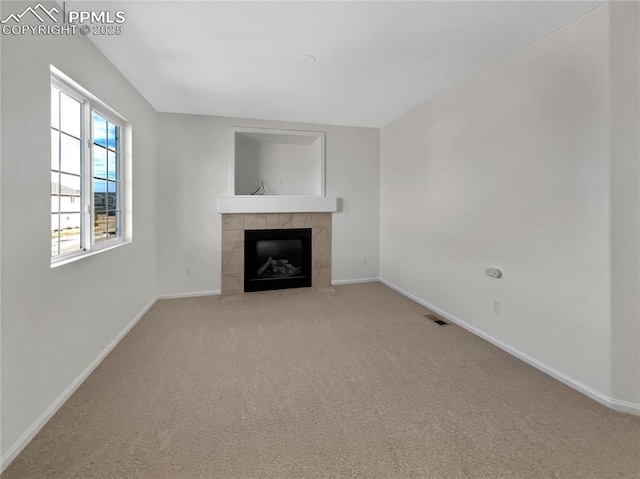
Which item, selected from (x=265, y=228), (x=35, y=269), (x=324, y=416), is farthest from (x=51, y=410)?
(x=265, y=228)

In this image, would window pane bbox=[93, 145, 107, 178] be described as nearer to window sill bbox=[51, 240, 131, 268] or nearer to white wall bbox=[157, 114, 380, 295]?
window sill bbox=[51, 240, 131, 268]

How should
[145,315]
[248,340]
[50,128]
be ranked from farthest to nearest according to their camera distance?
[145,315]
[248,340]
[50,128]

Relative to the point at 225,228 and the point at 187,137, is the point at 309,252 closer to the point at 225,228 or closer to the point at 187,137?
the point at 225,228

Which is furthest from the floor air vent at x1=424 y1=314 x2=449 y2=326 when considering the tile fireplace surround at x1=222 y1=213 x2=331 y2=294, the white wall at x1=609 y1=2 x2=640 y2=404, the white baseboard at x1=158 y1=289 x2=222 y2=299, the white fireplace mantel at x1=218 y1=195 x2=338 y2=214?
the white baseboard at x1=158 y1=289 x2=222 y2=299

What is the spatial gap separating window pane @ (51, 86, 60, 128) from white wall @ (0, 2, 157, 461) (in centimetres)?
15

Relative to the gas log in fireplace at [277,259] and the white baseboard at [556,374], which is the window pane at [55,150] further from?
the white baseboard at [556,374]

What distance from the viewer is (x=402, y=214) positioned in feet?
14.5

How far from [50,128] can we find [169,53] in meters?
1.12

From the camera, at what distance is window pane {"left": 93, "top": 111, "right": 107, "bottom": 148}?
2.62 m

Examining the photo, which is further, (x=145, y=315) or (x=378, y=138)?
(x=378, y=138)

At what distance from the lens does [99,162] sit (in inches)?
108

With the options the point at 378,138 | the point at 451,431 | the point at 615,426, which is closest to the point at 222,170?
the point at 378,138

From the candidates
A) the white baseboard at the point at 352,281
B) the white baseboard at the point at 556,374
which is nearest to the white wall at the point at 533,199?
the white baseboard at the point at 556,374

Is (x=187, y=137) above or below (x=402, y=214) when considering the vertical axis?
above
